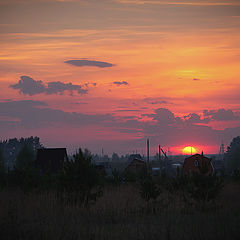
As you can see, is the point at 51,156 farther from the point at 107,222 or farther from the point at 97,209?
the point at 107,222

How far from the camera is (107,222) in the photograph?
1374 centimetres

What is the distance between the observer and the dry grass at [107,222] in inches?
414

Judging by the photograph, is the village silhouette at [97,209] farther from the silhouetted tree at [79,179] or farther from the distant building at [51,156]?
the distant building at [51,156]

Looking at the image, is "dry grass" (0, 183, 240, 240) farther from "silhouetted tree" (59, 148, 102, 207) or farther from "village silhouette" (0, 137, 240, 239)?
"silhouetted tree" (59, 148, 102, 207)

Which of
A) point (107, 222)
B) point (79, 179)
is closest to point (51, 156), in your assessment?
point (79, 179)

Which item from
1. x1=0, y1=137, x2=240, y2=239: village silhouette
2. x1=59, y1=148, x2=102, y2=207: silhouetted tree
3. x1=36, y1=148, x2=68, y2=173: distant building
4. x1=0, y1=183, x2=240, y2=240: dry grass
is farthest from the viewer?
x1=36, y1=148, x2=68, y2=173: distant building

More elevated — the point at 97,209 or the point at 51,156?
the point at 51,156

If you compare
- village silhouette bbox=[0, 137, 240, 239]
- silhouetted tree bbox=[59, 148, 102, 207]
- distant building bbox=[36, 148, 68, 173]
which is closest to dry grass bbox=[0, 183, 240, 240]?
village silhouette bbox=[0, 137, 240, 239]

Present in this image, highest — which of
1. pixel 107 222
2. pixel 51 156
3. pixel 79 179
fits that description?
pixel 51 156

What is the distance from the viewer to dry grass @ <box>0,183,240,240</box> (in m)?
10.5

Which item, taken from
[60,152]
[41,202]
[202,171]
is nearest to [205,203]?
Answer: [202,171]

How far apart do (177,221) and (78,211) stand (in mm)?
4128

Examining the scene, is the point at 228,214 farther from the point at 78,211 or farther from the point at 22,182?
the point at 22,182

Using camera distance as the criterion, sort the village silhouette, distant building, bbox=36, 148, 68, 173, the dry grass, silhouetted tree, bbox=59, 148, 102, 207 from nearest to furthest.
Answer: the dry grass → the village silhouette → silhouetted tree, bbox=59, 148, 102, 207 → distant building, bbox=36, 148, 68, 173
